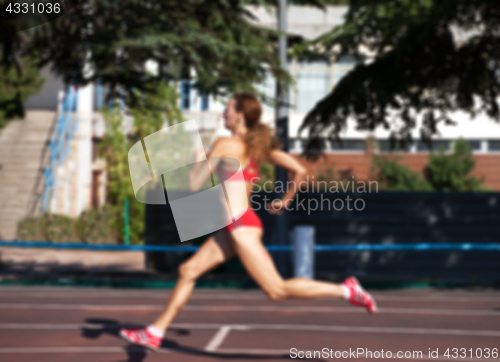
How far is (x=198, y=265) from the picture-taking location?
6980 millimetres

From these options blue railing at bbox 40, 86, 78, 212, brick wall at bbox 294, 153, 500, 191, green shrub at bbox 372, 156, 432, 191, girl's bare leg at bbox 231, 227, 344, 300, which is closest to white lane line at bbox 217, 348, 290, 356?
girl's bare leg at bbox 231, 227, 344, 300

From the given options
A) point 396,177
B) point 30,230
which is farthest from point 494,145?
point 30,230

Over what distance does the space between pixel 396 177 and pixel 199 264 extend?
25.0m

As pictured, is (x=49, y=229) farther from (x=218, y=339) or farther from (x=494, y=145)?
(x=494, y=145)

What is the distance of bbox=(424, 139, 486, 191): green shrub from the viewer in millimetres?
32438

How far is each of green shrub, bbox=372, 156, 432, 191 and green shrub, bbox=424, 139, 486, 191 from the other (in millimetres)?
1299

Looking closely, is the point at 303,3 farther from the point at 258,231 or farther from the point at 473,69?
the point at 258,231

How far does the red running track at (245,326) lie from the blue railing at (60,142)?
12.0m

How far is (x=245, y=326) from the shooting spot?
10.2 metres

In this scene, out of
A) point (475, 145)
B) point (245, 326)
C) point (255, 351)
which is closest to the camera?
point (255, 351)

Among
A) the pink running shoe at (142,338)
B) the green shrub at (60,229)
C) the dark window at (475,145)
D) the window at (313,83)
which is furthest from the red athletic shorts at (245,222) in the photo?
the window at (313,83)

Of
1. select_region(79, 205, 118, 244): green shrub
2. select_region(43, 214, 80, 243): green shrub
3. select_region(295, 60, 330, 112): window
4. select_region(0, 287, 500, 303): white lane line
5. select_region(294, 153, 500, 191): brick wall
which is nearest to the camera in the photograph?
select_region(0, 287, 500, 303): white lane line

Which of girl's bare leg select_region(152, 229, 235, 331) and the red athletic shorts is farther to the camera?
girl's bare leg select_region(152, 229, 235, 331)

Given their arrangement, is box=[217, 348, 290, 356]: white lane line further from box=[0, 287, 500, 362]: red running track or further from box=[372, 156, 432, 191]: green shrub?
box=[372, 156, 432, 191]: green shrub
